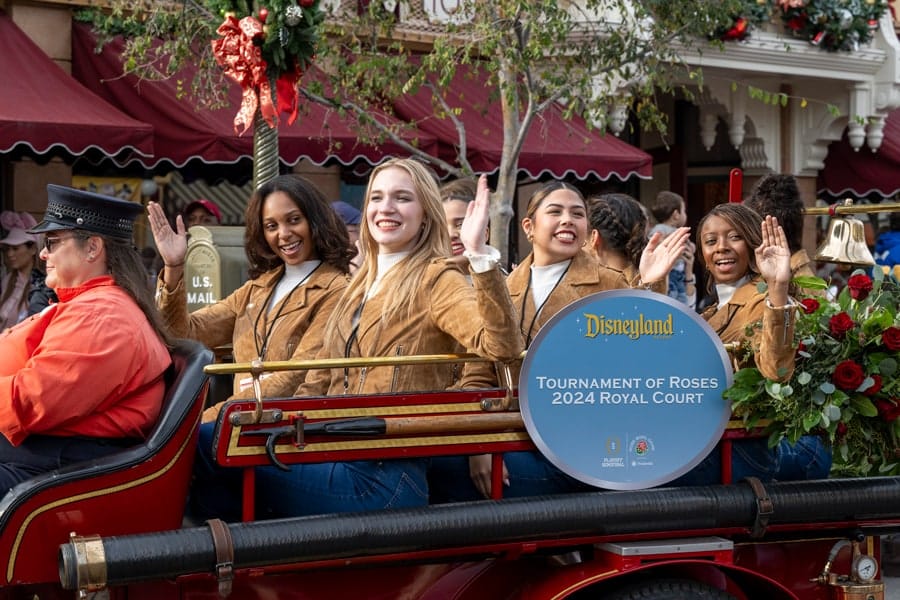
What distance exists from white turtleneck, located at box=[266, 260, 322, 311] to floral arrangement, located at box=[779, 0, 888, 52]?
33.1ft

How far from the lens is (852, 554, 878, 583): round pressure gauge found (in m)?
4.07

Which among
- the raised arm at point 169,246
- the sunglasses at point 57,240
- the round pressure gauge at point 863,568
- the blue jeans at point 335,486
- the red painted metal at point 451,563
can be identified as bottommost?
the round pressure gauge at point 863,568

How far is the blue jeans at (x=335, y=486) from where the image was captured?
145 inches

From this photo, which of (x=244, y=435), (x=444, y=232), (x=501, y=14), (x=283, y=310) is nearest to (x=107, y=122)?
(x=501, y=14)

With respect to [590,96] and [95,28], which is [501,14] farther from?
[95,28]

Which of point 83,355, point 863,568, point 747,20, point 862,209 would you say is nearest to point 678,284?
point 862,209

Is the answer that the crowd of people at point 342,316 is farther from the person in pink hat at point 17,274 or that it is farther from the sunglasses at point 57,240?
the person in pink hat at point 17,274

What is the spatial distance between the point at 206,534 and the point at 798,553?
6.22ft

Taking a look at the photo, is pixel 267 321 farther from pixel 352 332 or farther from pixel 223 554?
pixel 223 554

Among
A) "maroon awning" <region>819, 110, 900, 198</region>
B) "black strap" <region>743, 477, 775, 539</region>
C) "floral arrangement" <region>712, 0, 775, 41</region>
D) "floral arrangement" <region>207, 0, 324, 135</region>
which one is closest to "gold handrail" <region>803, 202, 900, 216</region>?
"black strap" <region>743, 477, 775, 539</region>

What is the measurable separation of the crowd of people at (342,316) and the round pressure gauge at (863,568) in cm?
29

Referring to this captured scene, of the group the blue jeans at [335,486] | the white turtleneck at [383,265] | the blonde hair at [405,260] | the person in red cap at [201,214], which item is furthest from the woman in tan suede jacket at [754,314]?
the person in red cap at [201,214]

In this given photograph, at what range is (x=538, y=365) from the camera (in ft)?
12.5

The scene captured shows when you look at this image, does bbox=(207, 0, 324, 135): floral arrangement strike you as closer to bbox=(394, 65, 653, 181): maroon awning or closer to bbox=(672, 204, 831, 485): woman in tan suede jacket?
bbox=(672, 204, 831, 485): woman in tan suede jacket
